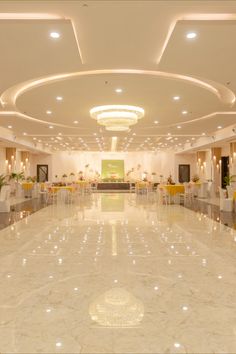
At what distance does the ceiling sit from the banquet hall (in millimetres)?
26

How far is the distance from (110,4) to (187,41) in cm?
163

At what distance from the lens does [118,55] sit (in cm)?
589

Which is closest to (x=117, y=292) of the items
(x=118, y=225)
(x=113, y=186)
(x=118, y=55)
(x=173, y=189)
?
(x=118, y=55)

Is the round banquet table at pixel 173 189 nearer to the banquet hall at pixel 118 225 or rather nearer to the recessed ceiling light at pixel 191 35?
the banquet hall at pixel 118 225

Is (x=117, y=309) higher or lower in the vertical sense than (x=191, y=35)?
lower

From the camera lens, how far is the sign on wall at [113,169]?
3244 centimetres

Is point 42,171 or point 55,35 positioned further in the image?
A: point 42,171

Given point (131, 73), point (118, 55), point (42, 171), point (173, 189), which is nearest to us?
point (118, 55)

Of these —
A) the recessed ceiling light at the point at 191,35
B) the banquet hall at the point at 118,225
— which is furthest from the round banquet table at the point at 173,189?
the recessed ceiling light at the point at 191,35

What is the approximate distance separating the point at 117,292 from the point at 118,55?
401cm

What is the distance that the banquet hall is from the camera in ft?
10.3

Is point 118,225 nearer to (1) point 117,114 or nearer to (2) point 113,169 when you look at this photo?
(1) point 117,114

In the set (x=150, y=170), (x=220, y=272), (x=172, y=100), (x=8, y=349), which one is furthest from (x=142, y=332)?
(x=150, y=170)

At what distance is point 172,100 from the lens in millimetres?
9656
